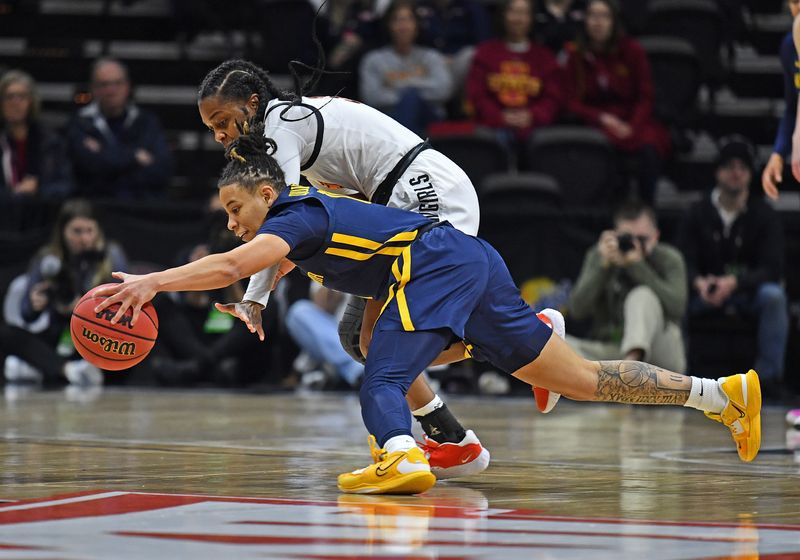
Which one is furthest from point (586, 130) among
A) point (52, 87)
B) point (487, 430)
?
point (52, 87)

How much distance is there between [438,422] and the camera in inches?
220

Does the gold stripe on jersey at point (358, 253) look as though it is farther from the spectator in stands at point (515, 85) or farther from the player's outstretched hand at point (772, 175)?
the spectator in stands at point (515, 85)

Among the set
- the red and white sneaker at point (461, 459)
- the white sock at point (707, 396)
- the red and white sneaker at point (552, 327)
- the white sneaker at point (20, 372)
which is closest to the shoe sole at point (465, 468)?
the red and white sneaker at point (461, 459)

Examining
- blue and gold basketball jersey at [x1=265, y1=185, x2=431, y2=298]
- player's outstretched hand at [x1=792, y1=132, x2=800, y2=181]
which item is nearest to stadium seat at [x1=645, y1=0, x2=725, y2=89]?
player's outstretched hand at [x1=792, y1=132, x2=800, y2=181]

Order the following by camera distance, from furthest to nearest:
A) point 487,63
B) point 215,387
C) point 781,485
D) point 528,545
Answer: point 487,63 < point 215,387 < point 781,485 < point 528,545

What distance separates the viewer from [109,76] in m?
12.3

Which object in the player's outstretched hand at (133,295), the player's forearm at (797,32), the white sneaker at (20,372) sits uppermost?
the player's outstretched hand at (133,295)

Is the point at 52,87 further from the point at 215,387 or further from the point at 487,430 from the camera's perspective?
the point at 487,430

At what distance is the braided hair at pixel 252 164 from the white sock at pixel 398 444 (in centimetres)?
97

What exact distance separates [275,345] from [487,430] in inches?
168

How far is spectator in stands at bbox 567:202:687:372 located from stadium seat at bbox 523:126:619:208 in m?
1.55

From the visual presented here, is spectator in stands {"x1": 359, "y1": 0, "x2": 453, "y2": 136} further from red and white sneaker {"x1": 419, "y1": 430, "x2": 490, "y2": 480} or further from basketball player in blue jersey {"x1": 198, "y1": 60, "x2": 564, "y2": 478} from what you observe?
red and white sneaker {"x1": 419, "y1": 430, "x2": 490, "y2": 480}

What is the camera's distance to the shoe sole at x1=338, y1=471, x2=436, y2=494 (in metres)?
4.64

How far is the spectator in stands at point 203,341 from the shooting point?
11.5 m
